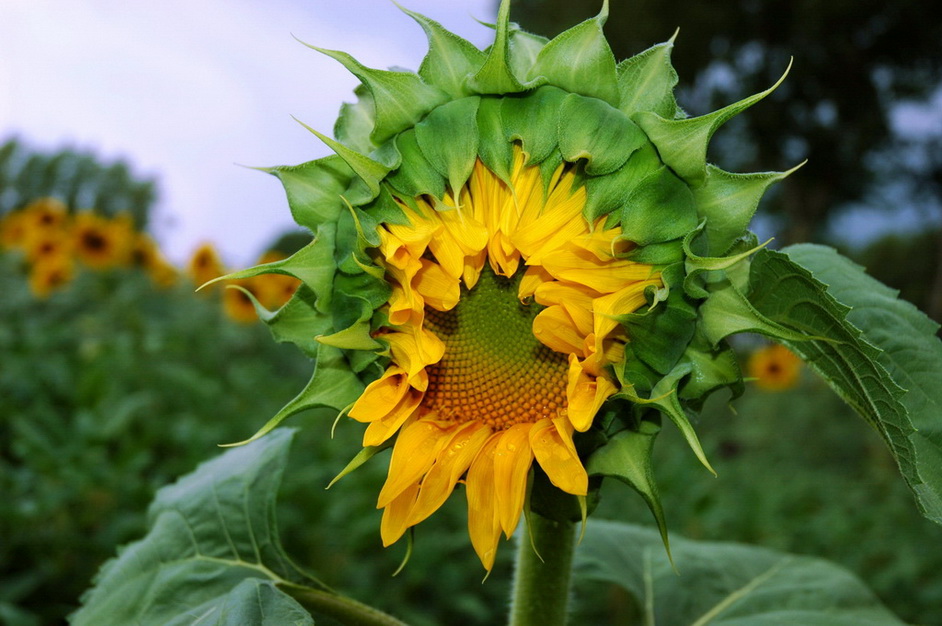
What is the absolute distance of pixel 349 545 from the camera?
250cm

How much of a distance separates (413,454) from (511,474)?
93mm

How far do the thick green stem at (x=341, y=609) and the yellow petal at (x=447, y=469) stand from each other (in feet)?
0.75

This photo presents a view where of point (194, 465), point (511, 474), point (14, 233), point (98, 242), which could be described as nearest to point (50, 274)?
point (98, 242)

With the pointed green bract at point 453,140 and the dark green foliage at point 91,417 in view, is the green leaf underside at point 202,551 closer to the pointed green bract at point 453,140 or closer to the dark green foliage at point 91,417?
the pointed green bract at point 453,140

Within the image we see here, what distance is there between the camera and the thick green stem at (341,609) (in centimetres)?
97

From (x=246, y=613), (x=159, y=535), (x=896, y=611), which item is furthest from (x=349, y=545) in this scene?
(x=896, y=611)

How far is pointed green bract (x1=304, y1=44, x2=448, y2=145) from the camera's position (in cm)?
79

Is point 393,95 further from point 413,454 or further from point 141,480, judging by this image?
point 141,480

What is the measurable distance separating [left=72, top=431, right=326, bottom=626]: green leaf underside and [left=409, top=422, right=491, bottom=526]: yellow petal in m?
0.27

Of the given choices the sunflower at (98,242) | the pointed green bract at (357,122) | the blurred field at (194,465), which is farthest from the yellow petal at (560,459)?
the sunflower at (98,242)

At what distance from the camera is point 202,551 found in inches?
43.0

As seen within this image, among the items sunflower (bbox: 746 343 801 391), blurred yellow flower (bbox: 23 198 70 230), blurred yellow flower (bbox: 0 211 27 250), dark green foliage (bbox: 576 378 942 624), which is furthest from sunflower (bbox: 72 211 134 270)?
sunflower (bbox: 746 343 801 391)

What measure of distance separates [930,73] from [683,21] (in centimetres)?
430

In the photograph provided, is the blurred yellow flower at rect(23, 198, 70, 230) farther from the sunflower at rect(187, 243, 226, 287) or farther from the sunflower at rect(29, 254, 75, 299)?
the sunflower at rect(187, 243, 226, 287)
